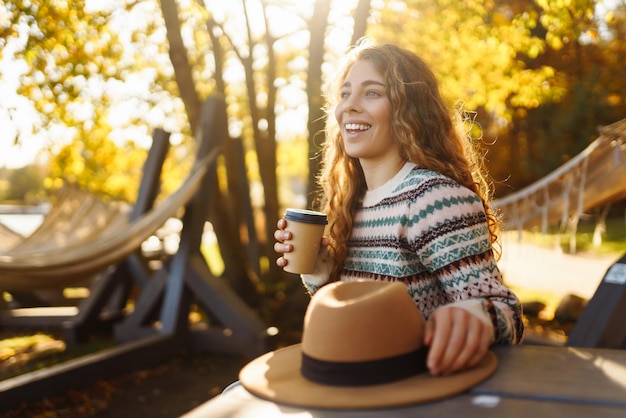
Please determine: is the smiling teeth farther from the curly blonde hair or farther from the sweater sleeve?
the sweater sleeve

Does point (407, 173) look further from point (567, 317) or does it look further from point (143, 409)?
point (567, 317)

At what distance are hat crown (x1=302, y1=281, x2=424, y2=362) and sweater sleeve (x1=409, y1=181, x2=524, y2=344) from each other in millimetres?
294

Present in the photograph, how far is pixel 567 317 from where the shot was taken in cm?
721

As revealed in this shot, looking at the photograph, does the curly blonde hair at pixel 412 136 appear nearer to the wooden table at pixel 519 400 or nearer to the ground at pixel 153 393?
the wooden table at pixel 519 400

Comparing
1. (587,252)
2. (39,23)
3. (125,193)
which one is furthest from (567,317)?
(587,252)

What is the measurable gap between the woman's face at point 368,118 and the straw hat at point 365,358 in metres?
0.75

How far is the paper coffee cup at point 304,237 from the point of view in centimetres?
167

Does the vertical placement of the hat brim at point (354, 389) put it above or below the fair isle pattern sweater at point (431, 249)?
below

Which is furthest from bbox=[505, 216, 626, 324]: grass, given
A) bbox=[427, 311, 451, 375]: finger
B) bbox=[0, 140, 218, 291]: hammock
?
bbox=[427, 311, 451, 375]: finger

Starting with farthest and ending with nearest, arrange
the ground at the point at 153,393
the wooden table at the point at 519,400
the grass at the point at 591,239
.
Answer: the grass at the point at 591,239 → the ground at the point at 153,393 → the wooden table at the point at 519,400

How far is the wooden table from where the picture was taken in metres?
0.96

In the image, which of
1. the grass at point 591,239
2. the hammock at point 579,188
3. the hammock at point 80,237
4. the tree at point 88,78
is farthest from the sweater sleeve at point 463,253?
the grass at point 591,239

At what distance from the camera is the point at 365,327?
1.05 meters

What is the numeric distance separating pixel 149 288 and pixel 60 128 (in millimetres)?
2939
